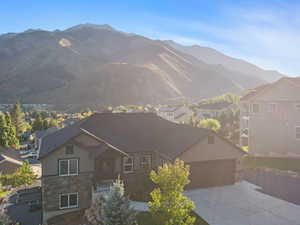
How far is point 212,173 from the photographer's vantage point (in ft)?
74.0

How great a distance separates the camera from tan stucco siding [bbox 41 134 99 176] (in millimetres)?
18828

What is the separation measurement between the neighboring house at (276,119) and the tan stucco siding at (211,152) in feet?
45.0

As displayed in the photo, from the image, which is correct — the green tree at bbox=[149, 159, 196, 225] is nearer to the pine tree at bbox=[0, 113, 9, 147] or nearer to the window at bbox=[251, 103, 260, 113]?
the window at bbox=[251, 103, 260, 113]

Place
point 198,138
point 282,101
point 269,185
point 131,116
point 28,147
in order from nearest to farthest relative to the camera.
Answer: point 198,138 → point 269,185 → point 131,116 → point 282,101 → point 28,147

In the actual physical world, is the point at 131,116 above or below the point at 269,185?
above

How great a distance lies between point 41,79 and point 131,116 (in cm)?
17362

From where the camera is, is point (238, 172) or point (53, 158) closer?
point (53, 158)

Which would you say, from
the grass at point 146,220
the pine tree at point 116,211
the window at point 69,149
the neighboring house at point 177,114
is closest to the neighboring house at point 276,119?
the grass at point 146,220

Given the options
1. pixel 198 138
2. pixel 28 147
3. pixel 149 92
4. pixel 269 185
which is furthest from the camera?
pixel 149 92

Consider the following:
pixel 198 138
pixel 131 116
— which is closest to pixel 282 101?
pixel 198 138

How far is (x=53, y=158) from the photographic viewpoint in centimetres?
1905

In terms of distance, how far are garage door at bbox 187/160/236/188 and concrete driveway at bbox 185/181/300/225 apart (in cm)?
71

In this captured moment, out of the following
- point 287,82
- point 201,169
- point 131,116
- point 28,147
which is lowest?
point 28,147

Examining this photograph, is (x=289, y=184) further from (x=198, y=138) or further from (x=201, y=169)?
(x=198, y=138)
